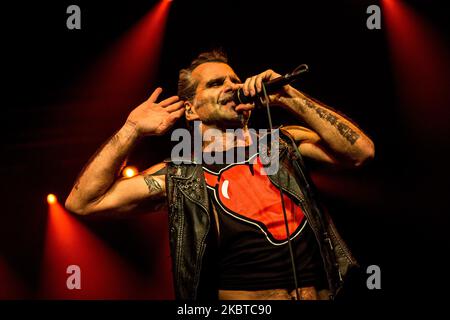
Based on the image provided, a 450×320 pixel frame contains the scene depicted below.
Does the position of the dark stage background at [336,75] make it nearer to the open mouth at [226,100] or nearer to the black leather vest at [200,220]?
the open mouth at [226,100]

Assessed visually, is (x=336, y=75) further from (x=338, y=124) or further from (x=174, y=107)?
(x=174, y=107)

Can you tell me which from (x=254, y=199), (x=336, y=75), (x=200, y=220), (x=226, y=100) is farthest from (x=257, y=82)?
(x=336, y=75)

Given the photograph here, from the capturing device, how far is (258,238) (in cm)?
207

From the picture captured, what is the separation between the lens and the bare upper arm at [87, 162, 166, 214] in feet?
7.29

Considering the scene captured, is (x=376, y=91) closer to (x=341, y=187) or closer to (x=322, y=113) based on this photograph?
(x=341, y=187)

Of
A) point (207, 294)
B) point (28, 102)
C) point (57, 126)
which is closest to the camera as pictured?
point (207, 294)

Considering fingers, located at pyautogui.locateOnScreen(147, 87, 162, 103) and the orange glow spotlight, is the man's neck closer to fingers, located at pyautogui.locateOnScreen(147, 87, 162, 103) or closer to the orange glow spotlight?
fingers, located at pyautogui.locateOnScreen(147, 87, 162, 103)

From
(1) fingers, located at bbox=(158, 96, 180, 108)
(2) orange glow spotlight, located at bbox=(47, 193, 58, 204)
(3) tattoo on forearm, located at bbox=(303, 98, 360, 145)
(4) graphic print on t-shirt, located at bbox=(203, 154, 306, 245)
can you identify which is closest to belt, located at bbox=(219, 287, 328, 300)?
(4) graphic print on t-shirt, located at bbox=(203, 154, 306, 245)

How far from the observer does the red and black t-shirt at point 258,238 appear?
6.62 ft

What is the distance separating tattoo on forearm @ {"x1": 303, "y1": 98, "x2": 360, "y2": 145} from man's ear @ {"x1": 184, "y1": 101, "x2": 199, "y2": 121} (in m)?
0.70

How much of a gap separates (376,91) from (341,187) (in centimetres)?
78

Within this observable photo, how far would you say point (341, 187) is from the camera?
11.5 feet

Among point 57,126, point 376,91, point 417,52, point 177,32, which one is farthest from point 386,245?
point 57,126

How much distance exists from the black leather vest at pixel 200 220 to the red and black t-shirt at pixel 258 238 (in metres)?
0.05
